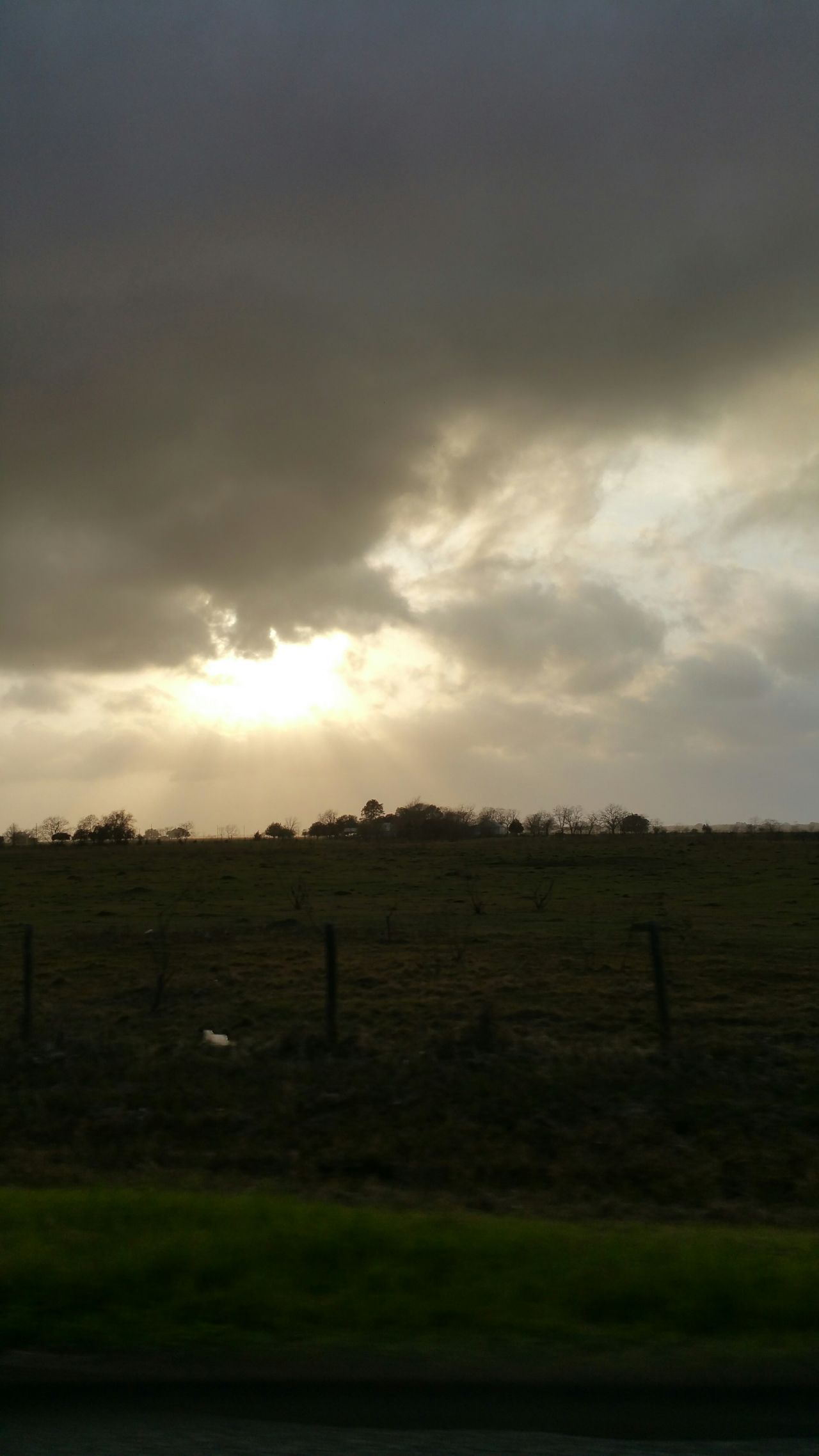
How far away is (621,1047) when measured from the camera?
571 inches

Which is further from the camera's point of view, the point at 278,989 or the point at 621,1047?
the point at 278,989

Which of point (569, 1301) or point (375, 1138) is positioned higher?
point (569, 1301)

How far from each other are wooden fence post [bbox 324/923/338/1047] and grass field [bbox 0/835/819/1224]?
220 millimetres

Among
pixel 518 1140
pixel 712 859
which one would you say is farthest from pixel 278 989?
pixel 712 859

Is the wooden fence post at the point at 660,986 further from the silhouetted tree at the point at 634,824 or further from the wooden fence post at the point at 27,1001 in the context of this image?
the silhouetted tree at the point at 634,824

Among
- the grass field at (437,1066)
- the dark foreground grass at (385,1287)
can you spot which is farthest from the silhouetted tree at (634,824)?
the dark foreground grass at (385,1287)

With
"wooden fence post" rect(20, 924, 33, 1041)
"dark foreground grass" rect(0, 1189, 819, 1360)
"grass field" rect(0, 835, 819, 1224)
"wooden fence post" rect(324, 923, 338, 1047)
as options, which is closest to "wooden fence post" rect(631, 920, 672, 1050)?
"grass field" rect(0, 835, 819, 1224)

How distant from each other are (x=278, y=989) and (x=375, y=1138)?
7.92m

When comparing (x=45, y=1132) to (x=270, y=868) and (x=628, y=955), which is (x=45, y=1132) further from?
(x=270, y=868)

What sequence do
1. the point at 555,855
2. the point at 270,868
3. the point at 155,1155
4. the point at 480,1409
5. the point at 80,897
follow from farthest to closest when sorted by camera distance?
the point at 555,855, the point at 270,868, the point at 80,897, the point at 155,1155, the point at 480,1409

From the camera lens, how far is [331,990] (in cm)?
1548

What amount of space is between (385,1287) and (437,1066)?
8347 mm

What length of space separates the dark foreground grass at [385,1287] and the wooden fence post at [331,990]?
8188 mm

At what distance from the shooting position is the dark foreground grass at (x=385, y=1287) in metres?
5.07
